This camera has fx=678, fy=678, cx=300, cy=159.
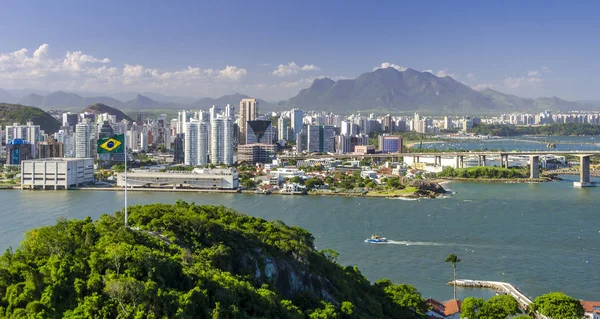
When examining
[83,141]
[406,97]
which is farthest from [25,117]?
[406,97]

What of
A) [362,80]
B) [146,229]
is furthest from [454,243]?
[362,80]

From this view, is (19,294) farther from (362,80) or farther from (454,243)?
(362,80)

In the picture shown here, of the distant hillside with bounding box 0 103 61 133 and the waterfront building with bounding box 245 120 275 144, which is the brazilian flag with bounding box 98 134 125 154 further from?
the distant hillside with bounding box 0 103 61 133

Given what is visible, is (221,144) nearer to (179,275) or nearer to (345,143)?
(345,143)

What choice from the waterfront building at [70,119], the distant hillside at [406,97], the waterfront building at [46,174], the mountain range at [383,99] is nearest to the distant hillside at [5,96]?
the mountain range at [383,99]

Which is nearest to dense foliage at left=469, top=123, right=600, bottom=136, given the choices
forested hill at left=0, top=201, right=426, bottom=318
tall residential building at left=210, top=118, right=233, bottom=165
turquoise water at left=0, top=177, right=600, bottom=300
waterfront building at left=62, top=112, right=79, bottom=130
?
waterfront building at left=62, top=112, right=79, bottom=130

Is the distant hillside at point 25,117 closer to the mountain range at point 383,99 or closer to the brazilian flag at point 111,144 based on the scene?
the brazilian flag at point 111,144
